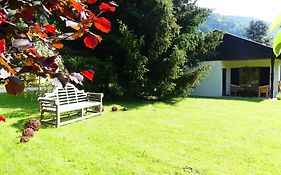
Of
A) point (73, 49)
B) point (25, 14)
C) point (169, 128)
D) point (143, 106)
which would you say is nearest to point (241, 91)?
point (143, 106)

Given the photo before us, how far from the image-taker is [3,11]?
3.98 ft

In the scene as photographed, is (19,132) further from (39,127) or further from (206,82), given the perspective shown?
(206,82)

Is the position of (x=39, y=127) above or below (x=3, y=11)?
below

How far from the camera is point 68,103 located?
35.3 ft

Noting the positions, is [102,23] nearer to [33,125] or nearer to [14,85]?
[14,85]

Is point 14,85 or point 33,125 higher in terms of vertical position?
point 14,85

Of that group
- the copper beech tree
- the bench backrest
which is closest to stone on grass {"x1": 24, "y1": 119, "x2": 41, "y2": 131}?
the bench backrest

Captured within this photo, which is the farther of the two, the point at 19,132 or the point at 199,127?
the point at 199,127

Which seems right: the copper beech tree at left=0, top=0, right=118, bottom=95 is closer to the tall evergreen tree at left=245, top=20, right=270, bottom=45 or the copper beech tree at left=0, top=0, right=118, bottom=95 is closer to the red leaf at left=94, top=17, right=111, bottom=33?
the red leaf at left=94, top=17, right=111, bottom=33

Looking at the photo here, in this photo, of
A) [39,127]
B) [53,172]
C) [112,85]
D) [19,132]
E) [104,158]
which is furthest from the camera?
[112,85]

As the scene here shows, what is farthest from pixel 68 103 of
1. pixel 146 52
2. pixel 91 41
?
pixel 91 41

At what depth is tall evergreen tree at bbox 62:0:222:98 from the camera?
1377 cm

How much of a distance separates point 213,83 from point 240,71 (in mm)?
2924

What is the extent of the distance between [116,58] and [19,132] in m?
7.96
